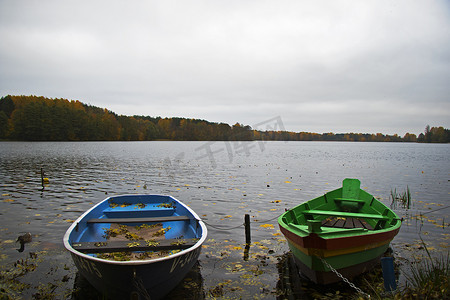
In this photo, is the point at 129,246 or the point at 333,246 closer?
the point at 333,246

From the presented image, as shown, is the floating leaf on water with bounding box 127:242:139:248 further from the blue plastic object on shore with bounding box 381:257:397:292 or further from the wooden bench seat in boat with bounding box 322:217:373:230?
the wooden bench seat in boat with bounding box 322:217:373:230

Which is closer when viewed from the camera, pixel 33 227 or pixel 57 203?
pixel 33 227

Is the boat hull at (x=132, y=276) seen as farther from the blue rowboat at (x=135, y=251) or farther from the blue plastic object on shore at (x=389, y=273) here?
the blue plastic object on shore at (x=389, y=273)

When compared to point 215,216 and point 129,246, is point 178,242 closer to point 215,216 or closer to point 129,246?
point 129,246

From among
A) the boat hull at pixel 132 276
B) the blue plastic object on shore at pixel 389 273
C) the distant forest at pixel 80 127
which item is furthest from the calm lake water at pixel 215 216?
the distant forest at pixel 80 127

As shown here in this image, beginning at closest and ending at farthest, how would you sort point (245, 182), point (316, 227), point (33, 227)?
point (316, 227)
point (33, 227)
point (245, 182)

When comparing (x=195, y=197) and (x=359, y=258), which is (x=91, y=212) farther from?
(x=195, y=197)

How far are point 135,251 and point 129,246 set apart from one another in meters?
0.25

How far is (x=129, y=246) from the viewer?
6.29 m

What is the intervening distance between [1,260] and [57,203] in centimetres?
737

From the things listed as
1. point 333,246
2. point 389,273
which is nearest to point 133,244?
point 333,246

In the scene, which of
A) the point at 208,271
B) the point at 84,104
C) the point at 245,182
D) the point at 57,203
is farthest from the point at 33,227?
the point at 84,104

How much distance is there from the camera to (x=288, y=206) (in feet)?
50.8

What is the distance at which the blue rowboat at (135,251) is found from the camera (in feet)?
17.0
